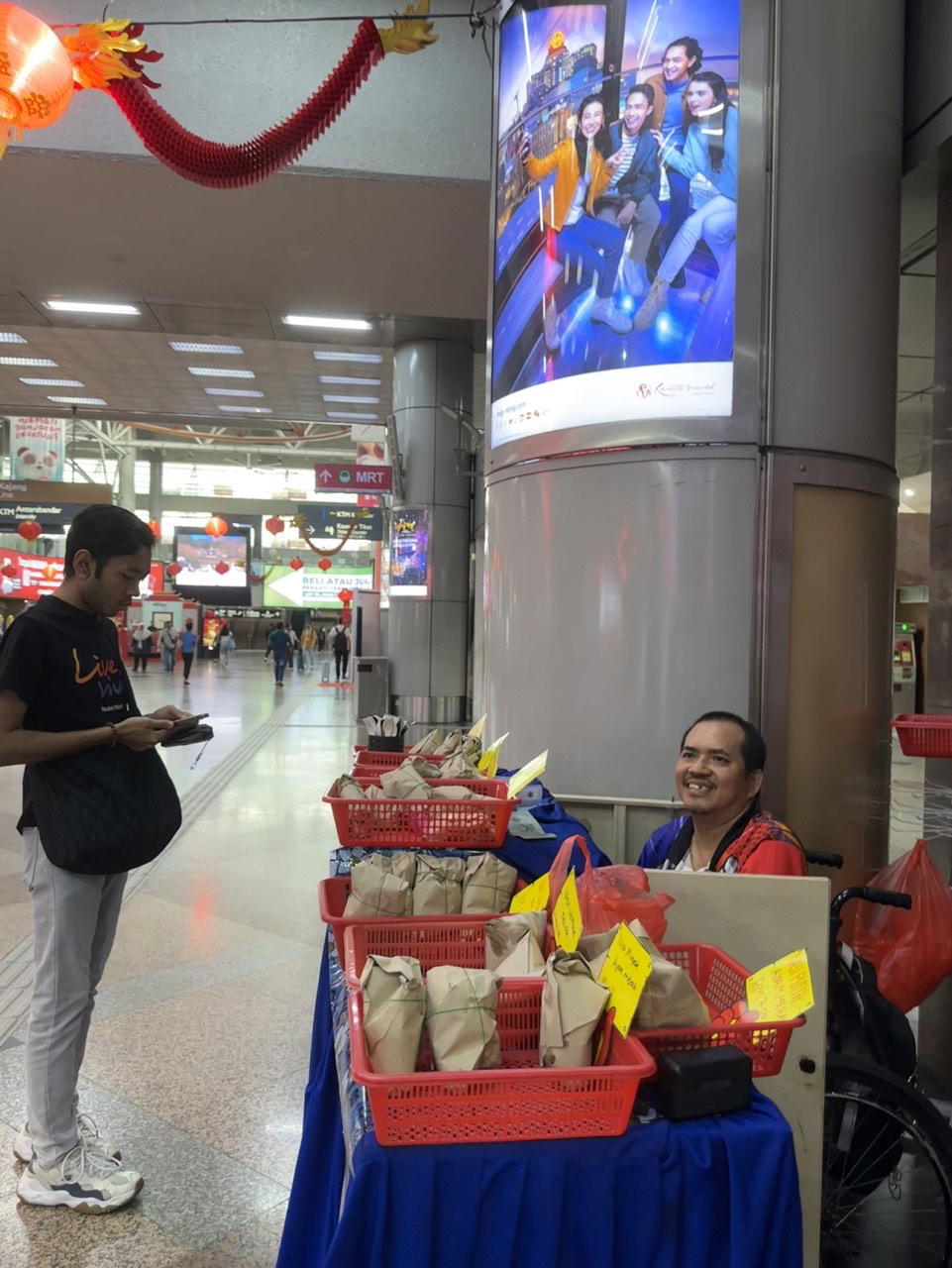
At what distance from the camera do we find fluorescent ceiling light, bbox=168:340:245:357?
11.5 m

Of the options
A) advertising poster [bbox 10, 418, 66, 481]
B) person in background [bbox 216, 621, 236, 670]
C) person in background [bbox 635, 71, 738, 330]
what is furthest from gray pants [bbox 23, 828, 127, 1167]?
person in background [bbox 216, 621, 236, 670]

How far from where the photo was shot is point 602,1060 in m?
1.35

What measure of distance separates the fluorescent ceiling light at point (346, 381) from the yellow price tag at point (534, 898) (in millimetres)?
11940

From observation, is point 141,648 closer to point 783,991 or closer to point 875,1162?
point 875,1162

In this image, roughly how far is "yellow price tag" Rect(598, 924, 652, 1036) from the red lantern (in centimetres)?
345

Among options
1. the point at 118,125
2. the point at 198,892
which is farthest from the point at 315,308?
the point at 198,892

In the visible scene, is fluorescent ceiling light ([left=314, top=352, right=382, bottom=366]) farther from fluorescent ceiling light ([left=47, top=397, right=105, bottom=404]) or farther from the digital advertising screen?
the digital advertising screen

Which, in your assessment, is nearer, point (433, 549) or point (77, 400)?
point (433, 549)

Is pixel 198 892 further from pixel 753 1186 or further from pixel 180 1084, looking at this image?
pixel 753 1186

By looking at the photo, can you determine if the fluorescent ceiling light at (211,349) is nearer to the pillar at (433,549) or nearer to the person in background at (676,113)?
the pillar at (433,549)

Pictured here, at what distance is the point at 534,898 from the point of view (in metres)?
1.88

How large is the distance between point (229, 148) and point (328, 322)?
20.4ft

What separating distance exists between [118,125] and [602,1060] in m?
5.53

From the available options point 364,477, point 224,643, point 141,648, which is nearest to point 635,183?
point 364,477
